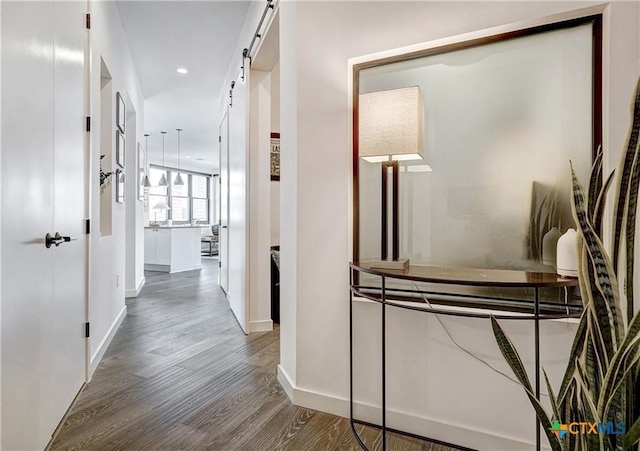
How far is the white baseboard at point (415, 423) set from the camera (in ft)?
5.01

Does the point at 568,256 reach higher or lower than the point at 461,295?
higher

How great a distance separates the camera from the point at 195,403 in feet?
6.61

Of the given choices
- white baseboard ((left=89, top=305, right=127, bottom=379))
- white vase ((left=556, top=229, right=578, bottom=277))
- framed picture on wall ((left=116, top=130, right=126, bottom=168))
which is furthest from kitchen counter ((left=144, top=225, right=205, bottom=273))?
white vase ((left=556, top=229, right=578, bottom=277))

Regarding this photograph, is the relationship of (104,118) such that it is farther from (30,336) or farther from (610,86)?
(610,86)

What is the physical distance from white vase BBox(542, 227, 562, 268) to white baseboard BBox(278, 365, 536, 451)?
74cm

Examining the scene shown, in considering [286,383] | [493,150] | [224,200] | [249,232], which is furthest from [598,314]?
[224,200]

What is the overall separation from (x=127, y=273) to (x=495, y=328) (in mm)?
4632

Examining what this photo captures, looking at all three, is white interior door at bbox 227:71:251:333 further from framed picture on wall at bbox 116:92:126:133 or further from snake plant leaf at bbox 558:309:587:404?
snake plant leaf at bbox 558:309:587:404

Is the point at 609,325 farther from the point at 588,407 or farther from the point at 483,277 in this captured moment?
the point at 483,277

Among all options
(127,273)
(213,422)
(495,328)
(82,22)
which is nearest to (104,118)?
(82,22)

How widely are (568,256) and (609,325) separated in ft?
1.61

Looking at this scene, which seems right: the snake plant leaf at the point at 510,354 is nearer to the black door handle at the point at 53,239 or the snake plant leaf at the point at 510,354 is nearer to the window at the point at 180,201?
the black door handle at the point at 53,239

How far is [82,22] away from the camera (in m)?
2.27

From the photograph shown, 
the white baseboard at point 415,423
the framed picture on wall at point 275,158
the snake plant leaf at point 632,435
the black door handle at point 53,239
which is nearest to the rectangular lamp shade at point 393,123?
the snake plant leaf at point 632,435
